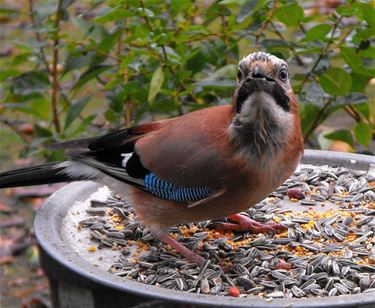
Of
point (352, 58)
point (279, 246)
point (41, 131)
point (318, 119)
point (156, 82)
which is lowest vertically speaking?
point (41, 131)

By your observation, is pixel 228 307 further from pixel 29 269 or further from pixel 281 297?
pixel 29 269

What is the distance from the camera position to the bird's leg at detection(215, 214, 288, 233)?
3.48 metres

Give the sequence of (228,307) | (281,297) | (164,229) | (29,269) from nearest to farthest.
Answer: (228,307) → (281,297) → (164,229) → (29,269)

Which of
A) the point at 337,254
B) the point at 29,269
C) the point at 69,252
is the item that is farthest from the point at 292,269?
the point at 29,269

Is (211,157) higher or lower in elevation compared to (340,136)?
higher

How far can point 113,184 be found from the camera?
361 centimetres

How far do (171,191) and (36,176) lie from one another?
667mm

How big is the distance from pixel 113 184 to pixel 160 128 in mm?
306

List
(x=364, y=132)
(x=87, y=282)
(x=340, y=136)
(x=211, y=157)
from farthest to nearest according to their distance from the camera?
1. (x=340, y=136)
2. (x=364, y=132)
3. (x=211, y=157)
4. (x=87, y=282)

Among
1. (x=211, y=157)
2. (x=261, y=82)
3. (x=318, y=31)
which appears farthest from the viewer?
(x=318, y=31)

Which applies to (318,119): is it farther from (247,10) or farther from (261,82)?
(261,82)

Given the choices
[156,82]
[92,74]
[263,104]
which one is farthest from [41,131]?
[263,104]

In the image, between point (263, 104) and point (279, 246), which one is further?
point (279, 246)

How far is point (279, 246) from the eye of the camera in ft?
11.0
